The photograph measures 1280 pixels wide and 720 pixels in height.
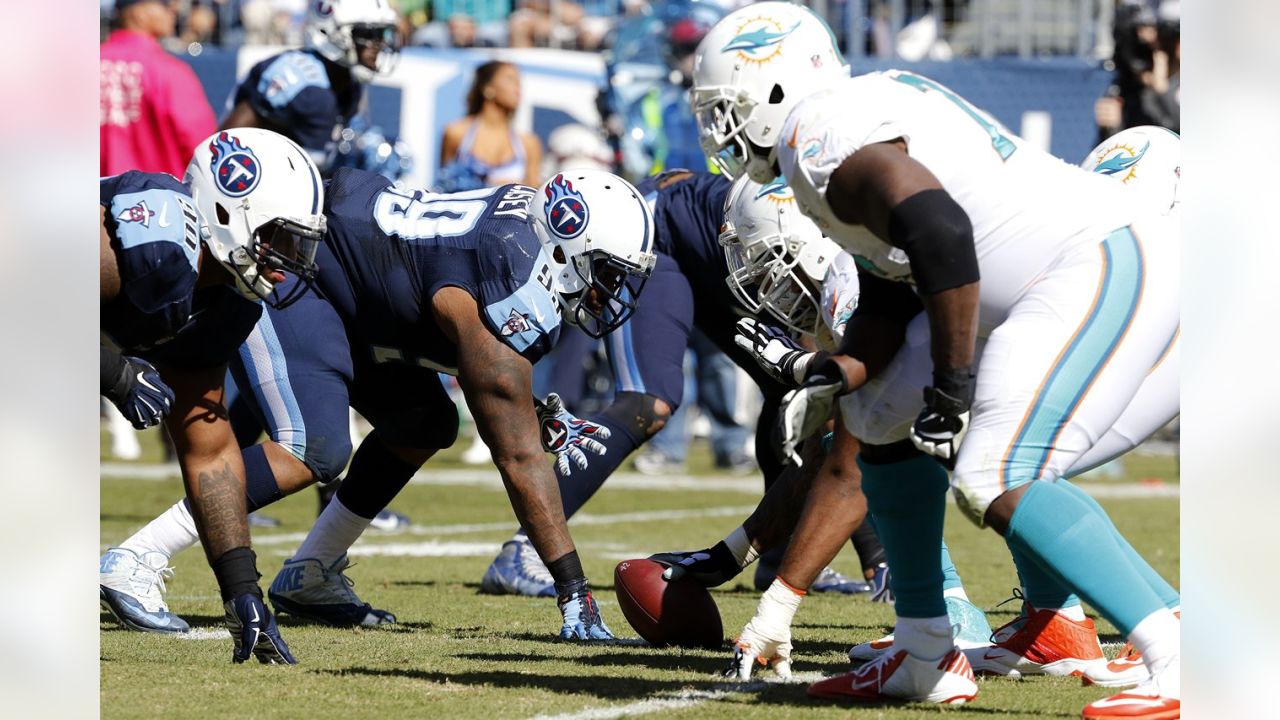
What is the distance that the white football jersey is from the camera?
3531 mm

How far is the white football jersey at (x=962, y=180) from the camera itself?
3.53 m

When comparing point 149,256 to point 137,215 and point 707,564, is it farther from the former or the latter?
point 707,564

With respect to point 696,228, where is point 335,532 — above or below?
below

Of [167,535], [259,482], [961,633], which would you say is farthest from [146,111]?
[961,633]

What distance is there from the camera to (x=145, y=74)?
8.87 m

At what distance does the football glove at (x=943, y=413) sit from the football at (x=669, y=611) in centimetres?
150

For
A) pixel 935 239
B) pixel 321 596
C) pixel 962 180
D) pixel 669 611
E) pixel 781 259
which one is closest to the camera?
pixel 935 239

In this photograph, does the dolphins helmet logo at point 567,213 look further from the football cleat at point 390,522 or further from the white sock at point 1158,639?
the football cleat at point 390,522

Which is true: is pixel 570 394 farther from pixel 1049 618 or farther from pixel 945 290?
pixel 945 290

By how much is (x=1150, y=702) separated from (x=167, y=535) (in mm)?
3055

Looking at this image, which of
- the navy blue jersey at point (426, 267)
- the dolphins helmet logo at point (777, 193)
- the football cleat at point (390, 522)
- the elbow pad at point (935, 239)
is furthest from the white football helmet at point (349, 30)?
the elbow pad at point (935, 239)

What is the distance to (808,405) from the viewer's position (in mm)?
3609

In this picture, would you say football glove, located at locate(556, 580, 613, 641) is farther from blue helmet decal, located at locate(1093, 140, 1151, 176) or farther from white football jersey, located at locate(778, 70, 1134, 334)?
blue helmet decal, located at locate(1093, 140, 1151, 176)

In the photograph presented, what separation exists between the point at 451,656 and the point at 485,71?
23.0 ft
